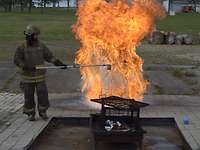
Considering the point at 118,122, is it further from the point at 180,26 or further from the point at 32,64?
the point at 180,26

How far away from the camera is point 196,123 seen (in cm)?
1009

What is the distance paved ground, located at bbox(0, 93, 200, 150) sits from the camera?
28.8 feet

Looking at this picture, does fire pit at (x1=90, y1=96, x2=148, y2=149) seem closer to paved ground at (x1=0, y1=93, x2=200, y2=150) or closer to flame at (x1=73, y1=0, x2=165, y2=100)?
paved ground at (x1=0, y1=93, x2=200, y2=150)

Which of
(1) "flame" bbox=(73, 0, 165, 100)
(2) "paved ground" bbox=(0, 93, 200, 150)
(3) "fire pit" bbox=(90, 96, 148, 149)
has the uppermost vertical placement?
(1) "flame" bbox=(73, 0, 165, 100)

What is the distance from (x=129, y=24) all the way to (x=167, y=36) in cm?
2092

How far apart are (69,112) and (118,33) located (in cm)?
194

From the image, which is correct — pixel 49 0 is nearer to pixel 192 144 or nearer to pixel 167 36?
pixel 167 36

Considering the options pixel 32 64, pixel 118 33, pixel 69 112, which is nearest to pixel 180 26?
pixel 69 112

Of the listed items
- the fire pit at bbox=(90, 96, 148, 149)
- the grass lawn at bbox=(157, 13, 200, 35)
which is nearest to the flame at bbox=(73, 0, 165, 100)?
the fire pit at bbox=(90, 96, 148, 149)

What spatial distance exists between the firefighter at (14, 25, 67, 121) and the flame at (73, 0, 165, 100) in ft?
2.99

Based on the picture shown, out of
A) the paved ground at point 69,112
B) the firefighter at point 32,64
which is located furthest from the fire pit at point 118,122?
the firefighter at point 32,64

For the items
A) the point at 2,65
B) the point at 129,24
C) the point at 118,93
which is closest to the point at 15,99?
the point at 118,93

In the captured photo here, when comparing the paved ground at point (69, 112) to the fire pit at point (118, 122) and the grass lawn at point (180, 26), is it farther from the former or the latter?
the grass lawn at point (180, 26)

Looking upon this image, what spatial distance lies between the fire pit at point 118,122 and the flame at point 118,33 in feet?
6.01
